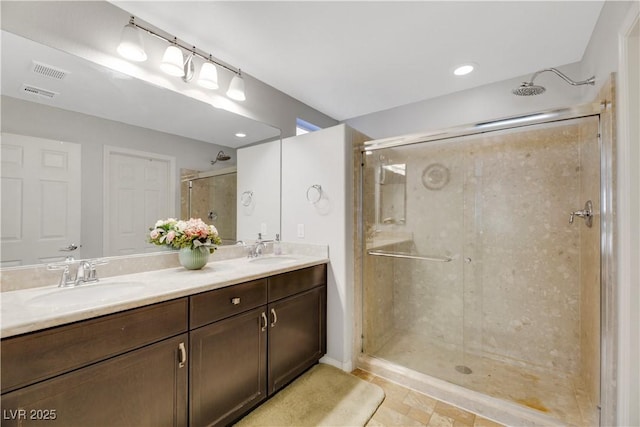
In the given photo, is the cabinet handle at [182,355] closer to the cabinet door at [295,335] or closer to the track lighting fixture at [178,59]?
the cabinet door at [295,335]

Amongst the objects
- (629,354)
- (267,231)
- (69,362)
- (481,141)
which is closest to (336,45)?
(481,141)

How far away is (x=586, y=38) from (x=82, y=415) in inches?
136

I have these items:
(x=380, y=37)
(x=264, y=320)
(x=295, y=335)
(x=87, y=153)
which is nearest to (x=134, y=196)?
(x=87, y=153)

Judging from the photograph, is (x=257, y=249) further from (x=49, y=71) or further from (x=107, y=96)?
(x=49, y=71)

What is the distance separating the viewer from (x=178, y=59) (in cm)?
174

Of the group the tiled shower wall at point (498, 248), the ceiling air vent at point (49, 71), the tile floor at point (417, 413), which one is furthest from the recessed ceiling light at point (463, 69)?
the ceiling air vent at point (49, 71)

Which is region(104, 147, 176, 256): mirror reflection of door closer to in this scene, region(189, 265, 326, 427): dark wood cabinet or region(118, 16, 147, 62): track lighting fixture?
region(118, 16, 147, 62): track lighting fixture

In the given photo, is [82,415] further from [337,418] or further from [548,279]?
[548,279]

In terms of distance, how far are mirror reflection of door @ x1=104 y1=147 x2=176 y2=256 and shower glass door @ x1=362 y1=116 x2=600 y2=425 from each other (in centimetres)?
154

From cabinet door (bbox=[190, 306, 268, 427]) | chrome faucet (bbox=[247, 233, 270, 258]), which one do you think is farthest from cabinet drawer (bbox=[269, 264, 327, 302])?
chrome faucet (bbox=[247, 233, 270, 258])

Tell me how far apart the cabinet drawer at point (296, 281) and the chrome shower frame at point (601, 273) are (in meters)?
0.82

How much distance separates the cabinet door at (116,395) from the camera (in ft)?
3.04

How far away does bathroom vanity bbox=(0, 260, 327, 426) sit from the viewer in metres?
0.94

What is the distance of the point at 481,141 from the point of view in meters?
2.29
